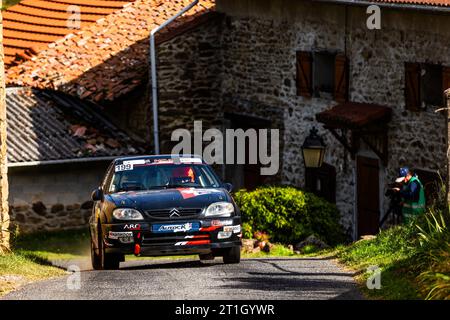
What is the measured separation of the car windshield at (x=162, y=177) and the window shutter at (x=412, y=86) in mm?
6513

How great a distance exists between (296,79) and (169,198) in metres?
11.4

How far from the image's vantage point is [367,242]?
1869cm

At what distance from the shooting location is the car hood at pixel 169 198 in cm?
1659

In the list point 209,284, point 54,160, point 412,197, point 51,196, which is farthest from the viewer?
point 51,196

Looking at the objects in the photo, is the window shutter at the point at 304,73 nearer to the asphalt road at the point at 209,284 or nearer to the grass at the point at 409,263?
the grass at the point at 409,263

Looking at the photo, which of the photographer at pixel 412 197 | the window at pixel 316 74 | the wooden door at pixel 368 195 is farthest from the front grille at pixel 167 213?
the window at pixel 316 74

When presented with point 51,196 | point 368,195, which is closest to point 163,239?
point 368,195

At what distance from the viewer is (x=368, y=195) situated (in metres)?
25.3

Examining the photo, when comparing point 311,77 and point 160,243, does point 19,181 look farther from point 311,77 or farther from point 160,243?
point 160,243

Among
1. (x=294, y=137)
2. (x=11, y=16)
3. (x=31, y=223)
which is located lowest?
(x=31, y=223)

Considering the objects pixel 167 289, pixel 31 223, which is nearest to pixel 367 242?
pixel 167 289

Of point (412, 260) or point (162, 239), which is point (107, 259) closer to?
point (162, 239)

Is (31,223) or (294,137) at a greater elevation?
(294,137)

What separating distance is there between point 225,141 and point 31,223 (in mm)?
5104
